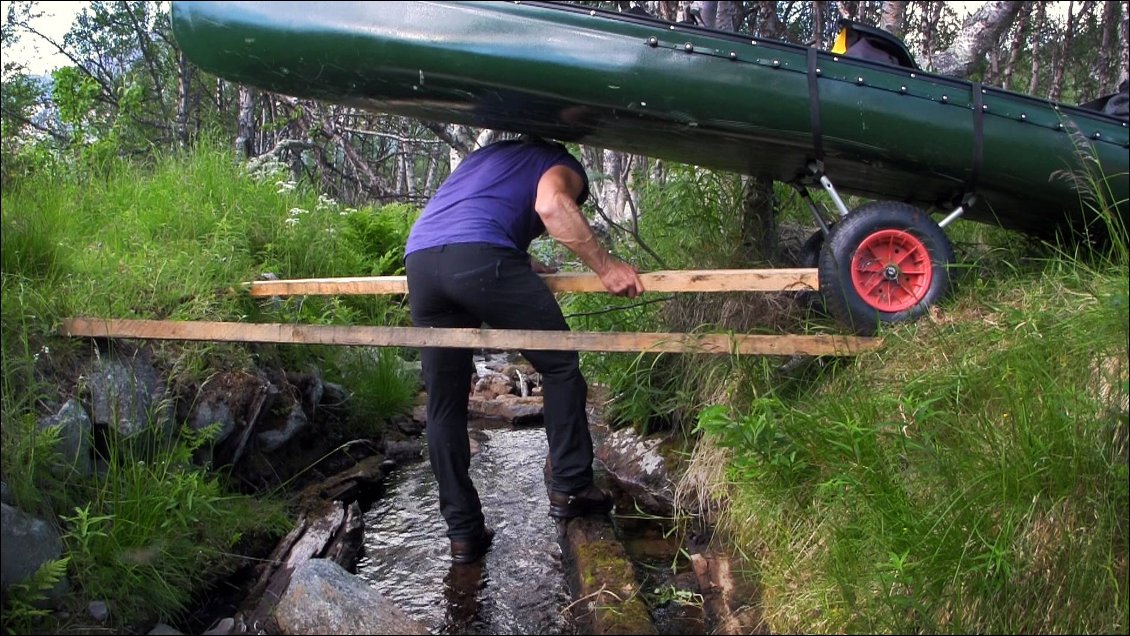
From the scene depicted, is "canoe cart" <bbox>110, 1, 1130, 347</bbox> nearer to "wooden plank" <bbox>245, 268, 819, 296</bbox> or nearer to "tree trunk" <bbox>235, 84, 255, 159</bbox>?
"wooden plank" <bbox>245, 268, 819, 296</bbox>

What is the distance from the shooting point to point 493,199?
399cm

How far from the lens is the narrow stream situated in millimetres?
3750

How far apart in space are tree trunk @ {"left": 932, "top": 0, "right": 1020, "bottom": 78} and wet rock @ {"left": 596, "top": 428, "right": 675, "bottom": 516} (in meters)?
3.14

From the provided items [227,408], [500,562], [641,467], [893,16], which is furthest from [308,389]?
[893,16]

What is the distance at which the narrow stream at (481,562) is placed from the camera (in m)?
3.75

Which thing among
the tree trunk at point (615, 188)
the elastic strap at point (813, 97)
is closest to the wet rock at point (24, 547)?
the elastic strap at point (813, 97)

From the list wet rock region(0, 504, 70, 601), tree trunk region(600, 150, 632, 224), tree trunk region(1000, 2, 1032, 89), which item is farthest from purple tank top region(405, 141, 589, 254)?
tree trunk region(1000, 2, 1032, 89)

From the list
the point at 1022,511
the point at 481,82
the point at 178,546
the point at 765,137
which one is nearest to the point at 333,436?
the point at 178,546

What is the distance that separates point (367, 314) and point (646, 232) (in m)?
2.15

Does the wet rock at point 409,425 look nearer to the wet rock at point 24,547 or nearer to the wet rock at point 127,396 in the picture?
the wet rock at point 127,396

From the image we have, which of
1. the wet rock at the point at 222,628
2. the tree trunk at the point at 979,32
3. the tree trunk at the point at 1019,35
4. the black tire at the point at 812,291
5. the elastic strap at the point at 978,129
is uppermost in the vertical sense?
the tree trunk at the point at 1019,35

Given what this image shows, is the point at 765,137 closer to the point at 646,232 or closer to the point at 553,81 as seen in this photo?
the point at 553,81

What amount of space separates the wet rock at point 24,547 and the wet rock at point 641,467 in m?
2.63

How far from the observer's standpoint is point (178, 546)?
3.65 metres
